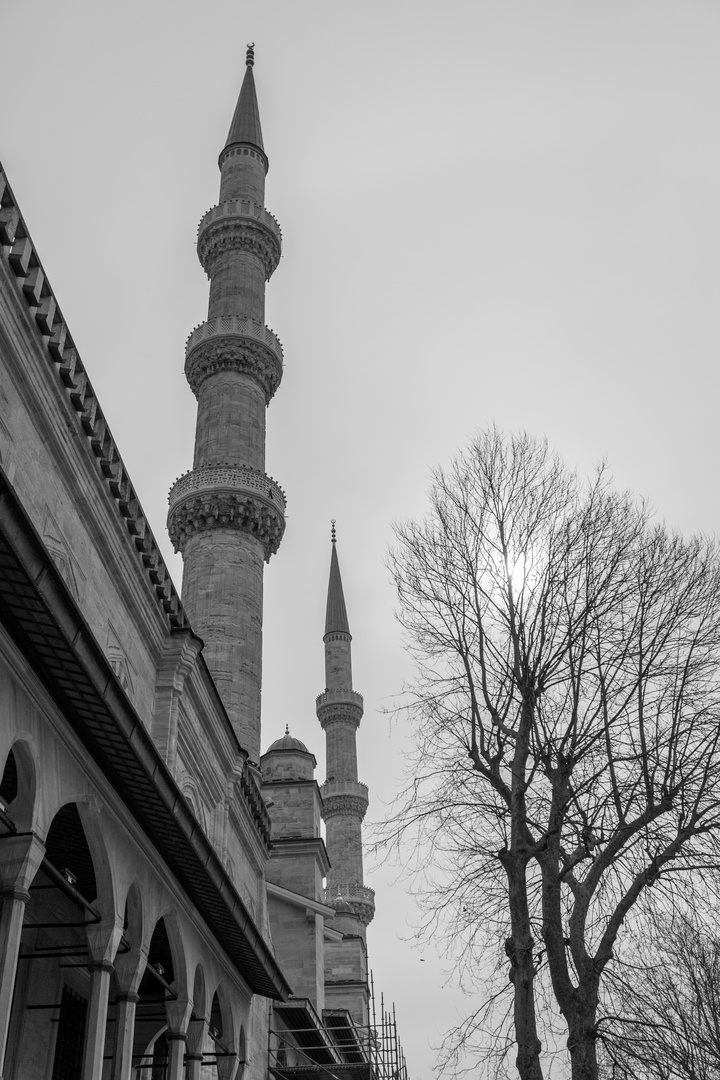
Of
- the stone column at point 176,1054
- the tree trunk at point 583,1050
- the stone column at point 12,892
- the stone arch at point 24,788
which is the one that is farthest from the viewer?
the stone column at point 176,1054

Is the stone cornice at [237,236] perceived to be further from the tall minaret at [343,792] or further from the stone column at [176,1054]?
the stone column at [176,1054]

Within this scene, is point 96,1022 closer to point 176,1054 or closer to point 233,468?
point 176,1054

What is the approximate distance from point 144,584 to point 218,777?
18.3 ft

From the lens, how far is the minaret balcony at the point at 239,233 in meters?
32.5

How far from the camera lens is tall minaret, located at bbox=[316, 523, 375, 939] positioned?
46469 mm

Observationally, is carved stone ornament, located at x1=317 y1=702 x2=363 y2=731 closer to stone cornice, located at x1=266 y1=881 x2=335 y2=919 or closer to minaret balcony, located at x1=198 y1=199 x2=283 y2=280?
stone cornice, located at x1=266 y1=881 x2=335 y2=919

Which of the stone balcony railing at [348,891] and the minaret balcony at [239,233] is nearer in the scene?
the minaret balcony at [239,233]

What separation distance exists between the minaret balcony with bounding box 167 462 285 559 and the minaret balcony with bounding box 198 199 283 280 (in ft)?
28.5

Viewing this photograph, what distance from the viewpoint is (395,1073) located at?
72.4 feet

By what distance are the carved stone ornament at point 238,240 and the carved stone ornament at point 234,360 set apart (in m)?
3.98

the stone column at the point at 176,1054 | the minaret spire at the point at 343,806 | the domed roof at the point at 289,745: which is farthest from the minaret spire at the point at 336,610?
the stone column at the point at 176,1054

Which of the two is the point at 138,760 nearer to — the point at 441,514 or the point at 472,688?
the point at 472,688

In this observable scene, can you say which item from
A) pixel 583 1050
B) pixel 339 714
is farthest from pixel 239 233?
pixel 583 1050

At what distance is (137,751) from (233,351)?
2137cm
